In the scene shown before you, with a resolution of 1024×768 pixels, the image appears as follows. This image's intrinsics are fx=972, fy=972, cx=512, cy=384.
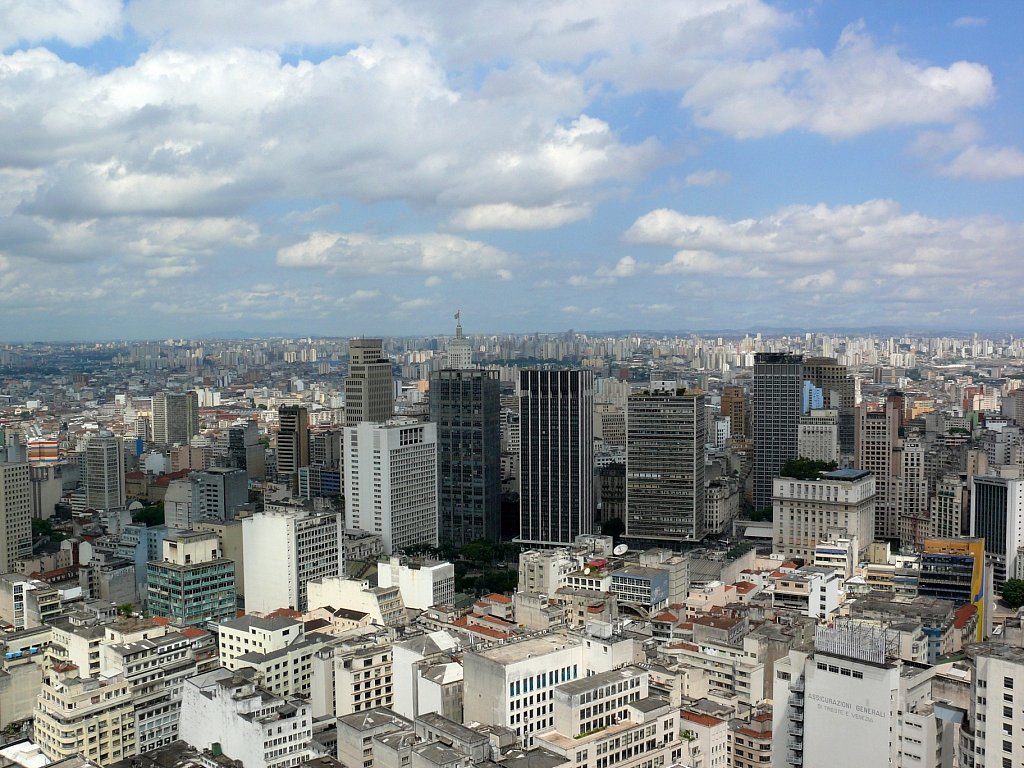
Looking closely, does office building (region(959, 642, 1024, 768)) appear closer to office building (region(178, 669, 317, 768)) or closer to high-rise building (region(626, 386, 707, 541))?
office building (region(178, 669, 317, 768))

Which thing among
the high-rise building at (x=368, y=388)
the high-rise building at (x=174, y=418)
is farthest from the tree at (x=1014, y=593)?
the high-rise building at (x=174, y=418)

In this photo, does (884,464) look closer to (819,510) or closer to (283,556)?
(819,510)

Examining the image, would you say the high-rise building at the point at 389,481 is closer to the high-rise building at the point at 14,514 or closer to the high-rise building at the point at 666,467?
the high-rise building at the point at 666,467

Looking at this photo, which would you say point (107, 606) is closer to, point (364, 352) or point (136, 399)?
point (364, 352)

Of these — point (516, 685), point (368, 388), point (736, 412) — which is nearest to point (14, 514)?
point (368, 388)

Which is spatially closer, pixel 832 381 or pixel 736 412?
pixel 832 381

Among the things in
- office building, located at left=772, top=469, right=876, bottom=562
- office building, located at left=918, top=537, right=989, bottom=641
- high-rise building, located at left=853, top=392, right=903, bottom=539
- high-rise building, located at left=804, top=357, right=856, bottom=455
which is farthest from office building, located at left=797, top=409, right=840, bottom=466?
office building, located at left=918, top=537, right=989, bottom=641

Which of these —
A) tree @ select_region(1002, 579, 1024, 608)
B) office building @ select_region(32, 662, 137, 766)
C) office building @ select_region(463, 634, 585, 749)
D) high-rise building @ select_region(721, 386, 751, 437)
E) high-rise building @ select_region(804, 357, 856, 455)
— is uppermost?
high-rise building @ select_region(804, 357, 856, 455)
